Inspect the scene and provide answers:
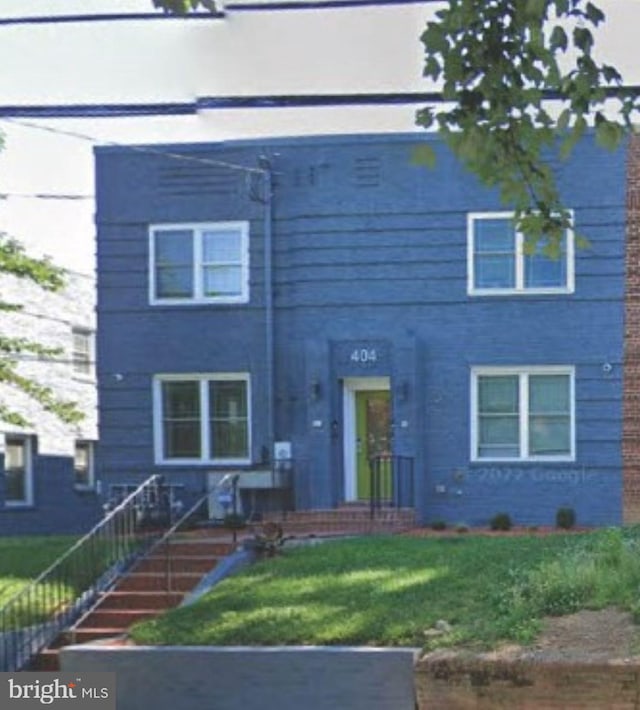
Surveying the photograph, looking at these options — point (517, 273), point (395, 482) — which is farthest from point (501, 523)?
point (517, 273)

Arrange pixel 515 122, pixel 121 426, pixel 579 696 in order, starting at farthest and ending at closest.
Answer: pixel 121 426
pixel 579 696
pixel 515 122

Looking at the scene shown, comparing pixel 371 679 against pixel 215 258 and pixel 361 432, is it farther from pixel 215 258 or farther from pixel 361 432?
pixel 215 258

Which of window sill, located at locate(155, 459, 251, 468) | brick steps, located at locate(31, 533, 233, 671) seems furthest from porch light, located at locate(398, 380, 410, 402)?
brick steps, located at locate(31, 533, 233, 671)

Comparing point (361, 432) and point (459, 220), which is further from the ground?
point (459, 220)

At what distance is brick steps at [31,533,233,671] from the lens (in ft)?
34.7

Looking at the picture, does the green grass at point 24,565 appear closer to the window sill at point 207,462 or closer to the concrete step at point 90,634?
the concrete step at point 90,634

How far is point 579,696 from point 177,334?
37.4 feet

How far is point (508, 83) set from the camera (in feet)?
17.8

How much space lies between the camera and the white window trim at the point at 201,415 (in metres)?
18.1

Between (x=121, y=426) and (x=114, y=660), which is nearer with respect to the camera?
(x=114, y=660)

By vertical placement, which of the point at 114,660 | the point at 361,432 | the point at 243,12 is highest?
the point at 243,12

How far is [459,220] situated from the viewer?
17.5 meters

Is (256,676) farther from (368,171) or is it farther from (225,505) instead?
(368,171)

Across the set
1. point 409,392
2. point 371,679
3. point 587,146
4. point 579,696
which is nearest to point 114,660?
point 371,679
